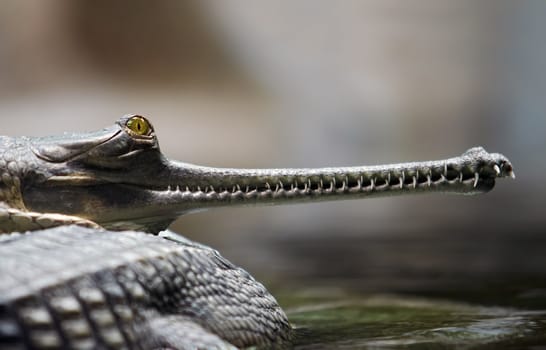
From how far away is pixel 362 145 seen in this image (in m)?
16.6

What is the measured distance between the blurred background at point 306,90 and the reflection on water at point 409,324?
12.6ft

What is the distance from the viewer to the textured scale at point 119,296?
186 cm

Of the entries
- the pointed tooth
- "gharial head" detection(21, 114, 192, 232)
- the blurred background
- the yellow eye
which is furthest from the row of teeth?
the blurred background

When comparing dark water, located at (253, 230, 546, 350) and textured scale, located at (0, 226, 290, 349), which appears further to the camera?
dark water, located at (253, 230, 546, 350)

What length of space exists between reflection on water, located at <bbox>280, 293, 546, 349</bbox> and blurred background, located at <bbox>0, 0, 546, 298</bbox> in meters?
3.84

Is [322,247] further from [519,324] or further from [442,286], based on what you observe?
[519,324]

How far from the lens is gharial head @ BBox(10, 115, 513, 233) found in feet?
9.25

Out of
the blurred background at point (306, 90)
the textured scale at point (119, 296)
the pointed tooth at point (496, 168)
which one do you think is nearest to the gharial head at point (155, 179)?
the pointed tooth at point (496, 168)

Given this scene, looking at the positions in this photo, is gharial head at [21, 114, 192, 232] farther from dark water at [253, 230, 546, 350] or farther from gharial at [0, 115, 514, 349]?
dark water at [253, 230, 546, 350]

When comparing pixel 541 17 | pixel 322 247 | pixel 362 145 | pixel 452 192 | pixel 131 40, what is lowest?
pixel 322 247

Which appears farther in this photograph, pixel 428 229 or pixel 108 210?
pixel 428 229

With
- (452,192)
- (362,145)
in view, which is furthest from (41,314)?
(362,145)

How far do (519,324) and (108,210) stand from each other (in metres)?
1.46

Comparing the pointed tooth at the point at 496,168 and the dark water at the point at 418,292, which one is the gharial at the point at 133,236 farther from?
the dark water at the point at 418,292
